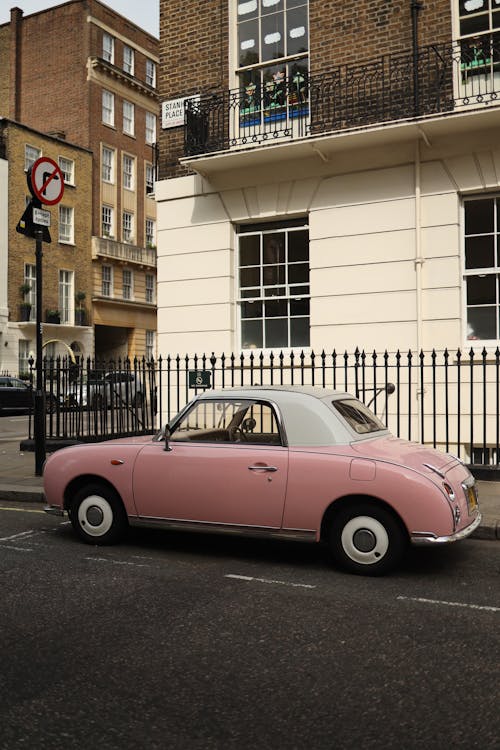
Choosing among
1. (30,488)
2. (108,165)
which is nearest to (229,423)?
(30,488)

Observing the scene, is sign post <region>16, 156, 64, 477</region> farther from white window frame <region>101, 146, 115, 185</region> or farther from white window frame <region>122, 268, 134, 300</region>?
white window frame <region>101, 146, 115, 185</region>

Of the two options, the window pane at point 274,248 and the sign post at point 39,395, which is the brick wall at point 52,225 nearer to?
the window pane at point 274,248

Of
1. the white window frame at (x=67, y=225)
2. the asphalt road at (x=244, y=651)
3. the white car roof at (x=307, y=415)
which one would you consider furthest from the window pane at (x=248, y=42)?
the white window frame at (x=67, y=225)

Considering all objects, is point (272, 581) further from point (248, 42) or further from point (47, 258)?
point (47, 258)

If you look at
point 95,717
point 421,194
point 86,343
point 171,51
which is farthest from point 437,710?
point 86,343

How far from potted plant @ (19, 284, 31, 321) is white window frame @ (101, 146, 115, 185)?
9375 mm

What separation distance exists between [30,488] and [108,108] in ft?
124

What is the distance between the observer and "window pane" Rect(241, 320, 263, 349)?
12297 millimetres

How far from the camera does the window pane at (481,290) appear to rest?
10609 millimetres

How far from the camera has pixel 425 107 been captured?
10680 millimetres

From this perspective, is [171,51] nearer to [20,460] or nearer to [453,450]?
[20,460]

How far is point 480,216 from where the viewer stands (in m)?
10.7

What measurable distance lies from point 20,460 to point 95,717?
31.7 ft

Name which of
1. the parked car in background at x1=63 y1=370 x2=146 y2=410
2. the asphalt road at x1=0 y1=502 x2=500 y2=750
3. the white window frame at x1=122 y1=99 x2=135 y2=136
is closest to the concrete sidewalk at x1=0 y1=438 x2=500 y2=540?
the asphalt road at x1=0 y1=502 x2=500 y2=750
